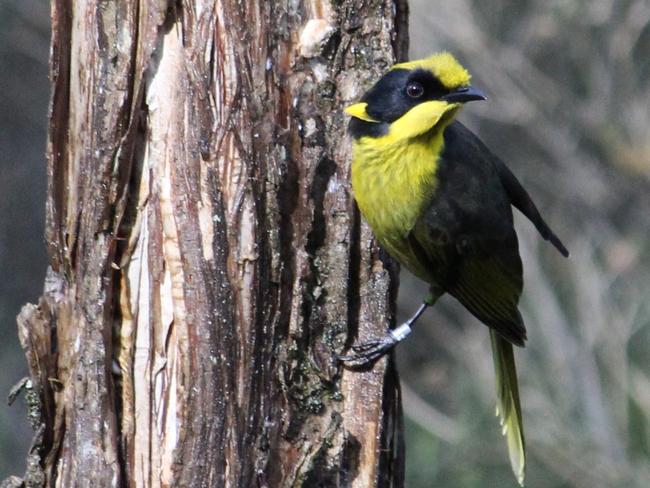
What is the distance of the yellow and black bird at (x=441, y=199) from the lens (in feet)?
12.2

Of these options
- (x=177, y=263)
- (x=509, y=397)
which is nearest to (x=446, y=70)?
(x=177, y=263)

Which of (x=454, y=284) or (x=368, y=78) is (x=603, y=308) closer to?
(x=454, y=284)

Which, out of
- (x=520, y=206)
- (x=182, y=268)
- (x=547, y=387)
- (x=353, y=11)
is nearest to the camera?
(x=182, y=268)

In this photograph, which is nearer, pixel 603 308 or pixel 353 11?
pixel 353 11

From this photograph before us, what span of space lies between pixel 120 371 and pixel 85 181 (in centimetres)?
58

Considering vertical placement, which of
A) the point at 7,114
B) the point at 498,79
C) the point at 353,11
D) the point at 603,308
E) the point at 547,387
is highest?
the point at 7,114

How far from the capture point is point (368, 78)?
3713mm

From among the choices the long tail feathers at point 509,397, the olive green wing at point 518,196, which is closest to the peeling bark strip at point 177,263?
the olive green wing at point 518,196

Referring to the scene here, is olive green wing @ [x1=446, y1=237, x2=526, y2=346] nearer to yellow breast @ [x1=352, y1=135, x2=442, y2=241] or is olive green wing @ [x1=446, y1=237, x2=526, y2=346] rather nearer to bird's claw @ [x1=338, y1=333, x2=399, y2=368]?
yellow breast @ [x1=352, y1=135, x2=442, y2=241]

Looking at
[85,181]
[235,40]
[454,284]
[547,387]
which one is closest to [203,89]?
[235,40]

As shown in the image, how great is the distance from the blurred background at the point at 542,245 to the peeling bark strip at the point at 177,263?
4.76 meters

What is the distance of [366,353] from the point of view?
11.6ft

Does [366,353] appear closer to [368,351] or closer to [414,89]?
[368,351]

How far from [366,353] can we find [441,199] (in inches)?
34.0
